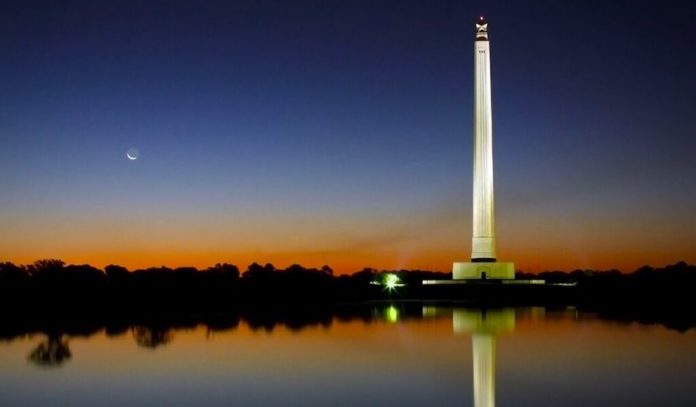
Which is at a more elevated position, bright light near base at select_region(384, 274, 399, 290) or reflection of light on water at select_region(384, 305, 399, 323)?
bright light near base at select_region(384, 274, 399, 290)

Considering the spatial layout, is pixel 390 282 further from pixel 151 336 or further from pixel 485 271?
pixel 151 336

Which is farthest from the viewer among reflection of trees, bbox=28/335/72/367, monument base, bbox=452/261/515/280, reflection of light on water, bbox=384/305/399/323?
monument base, bbox=452/261/515/280

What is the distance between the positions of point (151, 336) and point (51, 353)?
389 cm

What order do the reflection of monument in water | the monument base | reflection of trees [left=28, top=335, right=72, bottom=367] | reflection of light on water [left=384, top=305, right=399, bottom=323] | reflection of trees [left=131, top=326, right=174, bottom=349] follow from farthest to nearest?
the monument base → reflection of light on water [left=384, top=305, right=399, bottom=323] → reflection of trees [left=131, top=326, right=174, bottom=349] → reflection of trees [left=28, top=335, right=72, bottom=367] → the reflection of monument in water

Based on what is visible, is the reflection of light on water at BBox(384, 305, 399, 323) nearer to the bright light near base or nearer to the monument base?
the bright light near base

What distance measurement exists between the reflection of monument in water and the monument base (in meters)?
9.91

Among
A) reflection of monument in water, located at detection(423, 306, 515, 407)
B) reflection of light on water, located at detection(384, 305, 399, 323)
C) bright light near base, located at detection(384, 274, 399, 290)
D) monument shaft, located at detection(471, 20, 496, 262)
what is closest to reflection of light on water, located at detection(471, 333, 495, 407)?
reflection of monument in water, located at detection(423, 306, 515, 407)

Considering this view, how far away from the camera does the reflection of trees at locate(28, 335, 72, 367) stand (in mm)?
17984

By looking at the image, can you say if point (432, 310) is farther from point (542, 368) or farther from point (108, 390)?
point (108, 390)

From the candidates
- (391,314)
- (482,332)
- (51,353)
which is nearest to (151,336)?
(51,353)

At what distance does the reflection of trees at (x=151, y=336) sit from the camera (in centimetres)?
2117

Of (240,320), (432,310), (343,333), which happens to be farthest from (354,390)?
(432,310)

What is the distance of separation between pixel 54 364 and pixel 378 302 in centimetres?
2463

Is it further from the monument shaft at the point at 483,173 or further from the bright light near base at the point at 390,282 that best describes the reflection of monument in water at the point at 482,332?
the monument shaft at the point at 483,173
